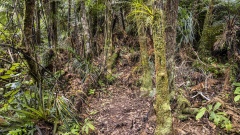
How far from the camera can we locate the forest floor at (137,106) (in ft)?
10.2

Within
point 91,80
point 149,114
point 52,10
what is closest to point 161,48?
point 149,114

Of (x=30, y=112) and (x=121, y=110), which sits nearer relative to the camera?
(x=30, y=112)

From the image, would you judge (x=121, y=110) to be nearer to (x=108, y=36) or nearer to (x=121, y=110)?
(x=121, y=110)

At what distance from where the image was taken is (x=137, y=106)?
166 inches

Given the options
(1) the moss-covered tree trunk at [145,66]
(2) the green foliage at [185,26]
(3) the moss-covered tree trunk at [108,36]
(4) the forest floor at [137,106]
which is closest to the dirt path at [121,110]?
(4) the forest floor at [137,106]

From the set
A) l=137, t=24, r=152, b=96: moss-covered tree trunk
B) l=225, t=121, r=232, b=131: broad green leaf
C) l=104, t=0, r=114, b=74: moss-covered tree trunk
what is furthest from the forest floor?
l=104, t=0, r=114, b=74: moss-covered tree trunk

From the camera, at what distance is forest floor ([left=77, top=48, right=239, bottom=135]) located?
3.10 meters

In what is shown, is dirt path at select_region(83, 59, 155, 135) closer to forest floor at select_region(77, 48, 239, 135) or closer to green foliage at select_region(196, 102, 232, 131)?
forest floor at select_region(77, 48, 239, 135)

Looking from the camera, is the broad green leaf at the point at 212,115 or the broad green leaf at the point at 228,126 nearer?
the broad green leaf at the point at 228,126

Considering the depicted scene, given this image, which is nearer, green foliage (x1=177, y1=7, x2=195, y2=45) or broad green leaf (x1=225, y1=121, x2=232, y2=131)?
broad green leaf (x1=225, y1=121, x2=232, y2=131)

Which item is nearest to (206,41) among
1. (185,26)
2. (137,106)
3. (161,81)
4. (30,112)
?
(185,26)

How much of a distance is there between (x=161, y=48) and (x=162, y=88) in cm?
56

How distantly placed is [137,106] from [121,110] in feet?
Answer: 1.24

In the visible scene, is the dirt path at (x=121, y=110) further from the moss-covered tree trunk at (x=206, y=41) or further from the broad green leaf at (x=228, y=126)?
the moss-covered tree trunk at (x=206, y=41)
